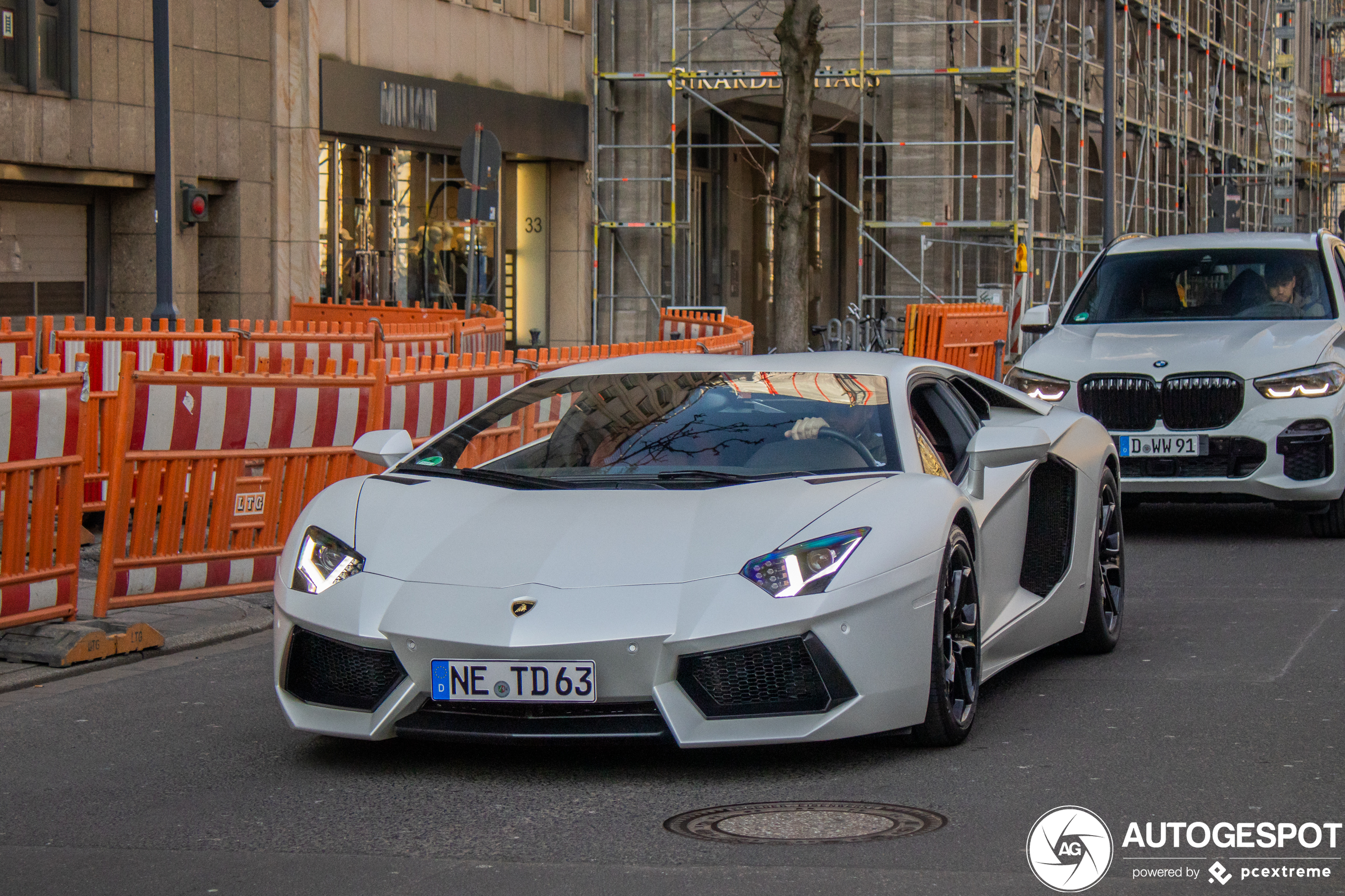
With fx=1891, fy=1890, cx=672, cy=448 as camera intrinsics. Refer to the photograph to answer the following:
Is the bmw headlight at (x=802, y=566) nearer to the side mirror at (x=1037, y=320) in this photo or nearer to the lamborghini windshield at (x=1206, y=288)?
the side mirror at (x=1037, y=320)

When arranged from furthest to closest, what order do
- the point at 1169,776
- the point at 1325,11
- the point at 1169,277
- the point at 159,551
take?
1. the point at 1325,11
2. the point at 1169,277
3. the point at 159,551
4. the point at 1169,776

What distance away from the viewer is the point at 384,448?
668cm

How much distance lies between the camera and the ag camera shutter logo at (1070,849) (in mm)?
4434

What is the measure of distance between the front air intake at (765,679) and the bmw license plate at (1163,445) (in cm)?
640

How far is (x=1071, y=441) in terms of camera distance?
7.47 meters

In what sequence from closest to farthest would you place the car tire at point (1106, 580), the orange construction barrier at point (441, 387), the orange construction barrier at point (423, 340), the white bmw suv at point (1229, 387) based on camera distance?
the car tire at point (1106, 580) < the orange construction barrier at point (441, 387) < the white bmw suv at point (1229, 387) < the orange construction barrier at point (423, 340)

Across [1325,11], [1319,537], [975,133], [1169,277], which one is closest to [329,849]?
[1319,537]

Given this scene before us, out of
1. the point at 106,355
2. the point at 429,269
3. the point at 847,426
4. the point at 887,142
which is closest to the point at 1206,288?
the point at 847,426

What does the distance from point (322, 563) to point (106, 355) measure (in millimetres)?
7117

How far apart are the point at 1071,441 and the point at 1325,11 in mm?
65917

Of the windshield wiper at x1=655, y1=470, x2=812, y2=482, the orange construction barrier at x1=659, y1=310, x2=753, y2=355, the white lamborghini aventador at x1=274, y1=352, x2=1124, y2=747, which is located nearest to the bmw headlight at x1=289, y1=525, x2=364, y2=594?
the white lamborghini aventador at x1=274, y1=352, x2=1124, y2=747

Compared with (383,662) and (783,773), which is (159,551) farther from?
(783,773)

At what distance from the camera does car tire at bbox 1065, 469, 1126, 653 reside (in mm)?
7473

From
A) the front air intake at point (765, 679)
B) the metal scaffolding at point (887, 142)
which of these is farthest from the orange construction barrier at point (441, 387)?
the metal scaffolding at point (887, 142)
